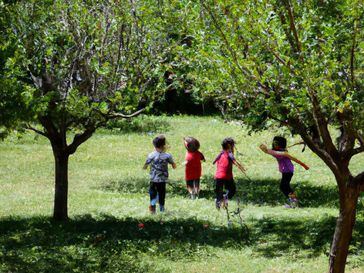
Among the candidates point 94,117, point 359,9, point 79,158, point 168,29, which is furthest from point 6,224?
point 79,158

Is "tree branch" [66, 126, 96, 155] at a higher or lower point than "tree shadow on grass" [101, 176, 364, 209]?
higher

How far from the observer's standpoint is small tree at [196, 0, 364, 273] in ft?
22.6

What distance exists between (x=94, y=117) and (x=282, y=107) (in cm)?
446

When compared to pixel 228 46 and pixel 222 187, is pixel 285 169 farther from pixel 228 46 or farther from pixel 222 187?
pixel 228 46

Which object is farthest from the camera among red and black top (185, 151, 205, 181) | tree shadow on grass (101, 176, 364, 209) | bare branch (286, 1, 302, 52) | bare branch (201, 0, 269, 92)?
red and black top (185, 151, 205, 181)

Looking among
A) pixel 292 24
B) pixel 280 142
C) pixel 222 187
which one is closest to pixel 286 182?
pixel 280 142

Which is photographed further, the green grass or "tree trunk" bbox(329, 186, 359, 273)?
the green grass

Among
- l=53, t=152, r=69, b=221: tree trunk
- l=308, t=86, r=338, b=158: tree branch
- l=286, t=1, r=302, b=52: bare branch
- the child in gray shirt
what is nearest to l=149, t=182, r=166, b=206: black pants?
the child in gray shirt

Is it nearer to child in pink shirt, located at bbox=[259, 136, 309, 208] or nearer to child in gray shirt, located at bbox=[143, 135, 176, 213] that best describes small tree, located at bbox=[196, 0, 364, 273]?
child in gray shirt, located at bbox=[143, 135, 176, 213]

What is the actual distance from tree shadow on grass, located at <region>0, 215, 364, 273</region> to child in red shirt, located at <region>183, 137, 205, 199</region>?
127 inches

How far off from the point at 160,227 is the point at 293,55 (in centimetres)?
557

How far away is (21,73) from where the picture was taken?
10094 millimetres

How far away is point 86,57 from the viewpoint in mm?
11570

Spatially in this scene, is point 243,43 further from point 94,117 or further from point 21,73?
point 94,117
